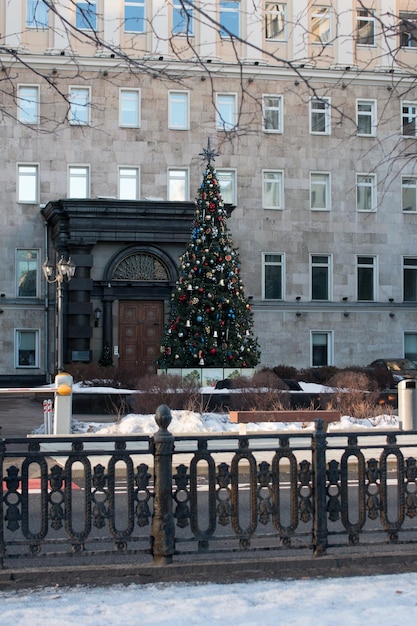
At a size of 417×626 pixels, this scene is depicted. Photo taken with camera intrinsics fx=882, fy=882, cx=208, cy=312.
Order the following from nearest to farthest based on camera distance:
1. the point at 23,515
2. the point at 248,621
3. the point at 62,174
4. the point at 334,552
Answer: the point at 248,621 → the point at 23,515 → the point at 334,552 → the point at 62,174

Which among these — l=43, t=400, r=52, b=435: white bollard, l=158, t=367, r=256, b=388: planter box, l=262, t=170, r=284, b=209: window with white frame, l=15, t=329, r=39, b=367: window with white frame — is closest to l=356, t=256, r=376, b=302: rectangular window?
l=262, t=170, r=284, b=209: window with white frame

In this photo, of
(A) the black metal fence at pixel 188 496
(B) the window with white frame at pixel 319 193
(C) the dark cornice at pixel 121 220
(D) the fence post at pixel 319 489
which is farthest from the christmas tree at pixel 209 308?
(D) the fence post at pixel 319 489

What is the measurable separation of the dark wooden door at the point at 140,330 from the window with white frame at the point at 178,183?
17.6ft

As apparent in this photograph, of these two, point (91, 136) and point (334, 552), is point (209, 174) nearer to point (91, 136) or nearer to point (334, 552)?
point (91, 136)

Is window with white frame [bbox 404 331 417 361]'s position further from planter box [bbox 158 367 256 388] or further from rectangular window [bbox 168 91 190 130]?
planter box [bbox 158 367 256 388]

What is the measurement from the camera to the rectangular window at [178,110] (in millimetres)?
39438

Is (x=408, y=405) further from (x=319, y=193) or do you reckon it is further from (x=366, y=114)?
(x=366, y=114)

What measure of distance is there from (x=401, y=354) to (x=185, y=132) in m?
14.1

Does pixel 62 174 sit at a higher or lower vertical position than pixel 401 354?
higher

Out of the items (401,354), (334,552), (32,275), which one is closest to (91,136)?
(32,275)

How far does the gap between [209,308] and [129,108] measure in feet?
52.5

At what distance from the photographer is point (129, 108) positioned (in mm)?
39344

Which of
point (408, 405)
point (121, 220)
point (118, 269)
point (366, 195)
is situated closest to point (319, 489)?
point (408, 405)

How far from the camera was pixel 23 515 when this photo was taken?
640 cm
